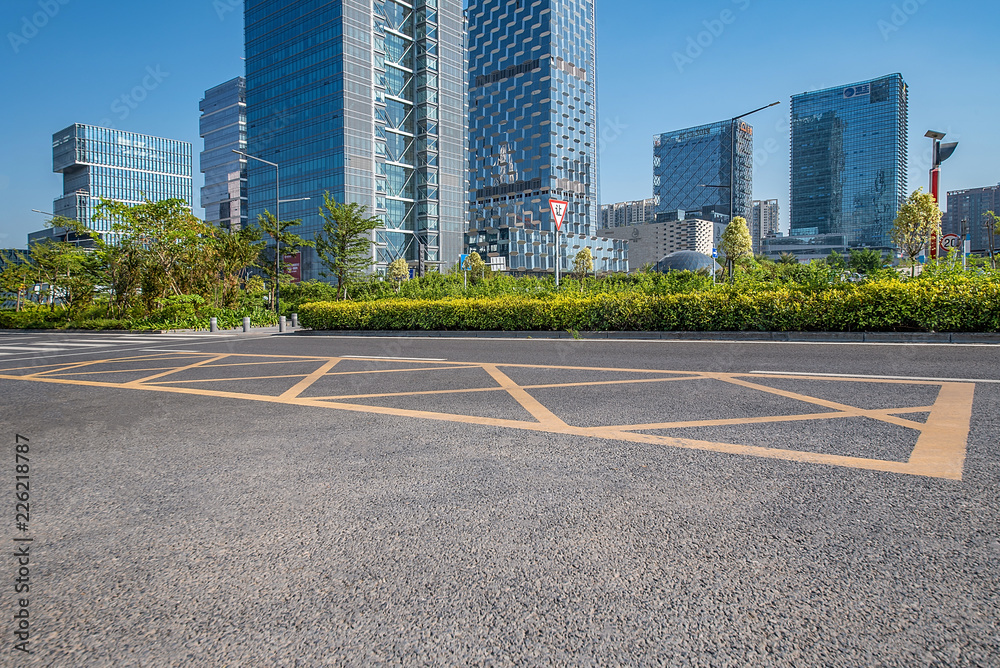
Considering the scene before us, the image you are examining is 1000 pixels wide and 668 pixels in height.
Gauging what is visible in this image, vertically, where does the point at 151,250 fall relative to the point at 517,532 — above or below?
above

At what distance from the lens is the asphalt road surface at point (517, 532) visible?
5.98ft

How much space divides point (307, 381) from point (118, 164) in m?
141

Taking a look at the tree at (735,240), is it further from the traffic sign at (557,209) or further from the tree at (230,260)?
the tree at (230,260)

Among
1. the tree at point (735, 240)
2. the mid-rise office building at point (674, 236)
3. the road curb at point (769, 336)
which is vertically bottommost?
the road curb at point (769, 336)

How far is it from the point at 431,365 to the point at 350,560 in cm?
696

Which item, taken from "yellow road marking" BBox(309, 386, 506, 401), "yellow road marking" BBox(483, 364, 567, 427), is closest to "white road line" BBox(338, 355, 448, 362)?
"yellow road marking" BBox(483, 364, 567, 427)

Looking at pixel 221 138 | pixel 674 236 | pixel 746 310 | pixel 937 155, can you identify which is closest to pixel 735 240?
pixel 937 155

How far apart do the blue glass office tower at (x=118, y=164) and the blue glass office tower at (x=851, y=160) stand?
178629 millimetres

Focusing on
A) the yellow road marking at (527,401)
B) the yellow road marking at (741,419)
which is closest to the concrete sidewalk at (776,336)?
the yellow road marking at (741,419)

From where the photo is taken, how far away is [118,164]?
387 ft

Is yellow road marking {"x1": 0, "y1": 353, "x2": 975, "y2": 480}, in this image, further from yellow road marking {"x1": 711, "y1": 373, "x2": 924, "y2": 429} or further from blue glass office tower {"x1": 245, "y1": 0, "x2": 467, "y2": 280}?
blue glass office tower {"x1": 245, "y1": 0, "x2": 467, "y2": 280}

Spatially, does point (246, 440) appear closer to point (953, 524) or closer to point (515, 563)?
point (515, 563)

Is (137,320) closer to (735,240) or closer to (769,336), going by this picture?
(769,336)

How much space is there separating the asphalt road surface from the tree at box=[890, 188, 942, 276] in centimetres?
3213
